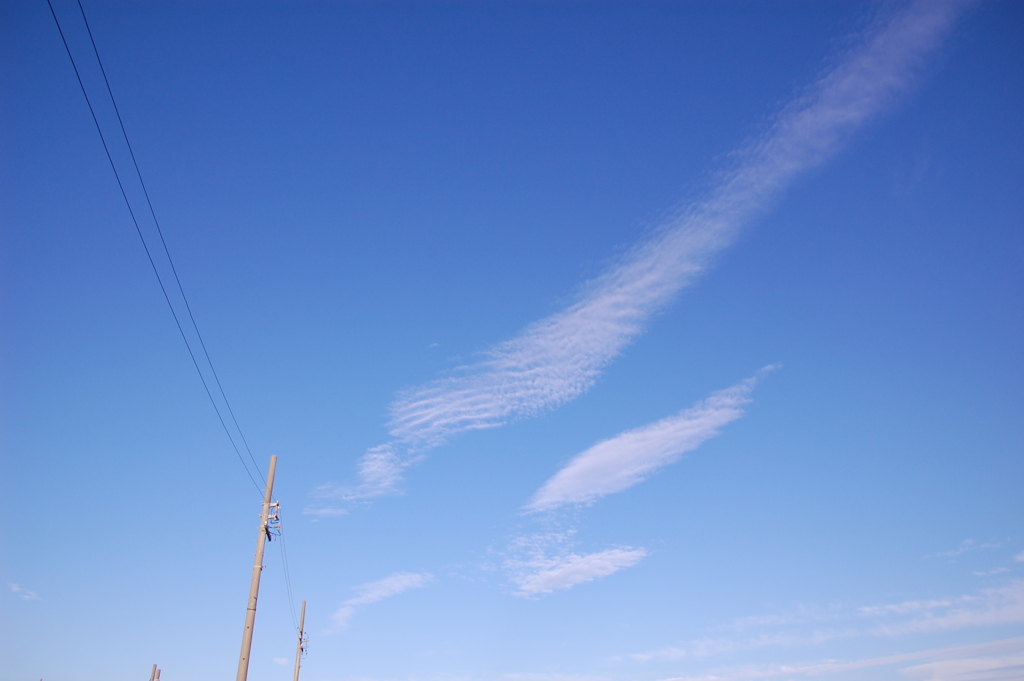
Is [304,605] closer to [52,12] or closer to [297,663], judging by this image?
[297,663]

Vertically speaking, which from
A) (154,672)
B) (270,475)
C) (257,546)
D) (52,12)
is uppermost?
(52,12)

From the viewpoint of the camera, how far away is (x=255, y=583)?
17.2 m

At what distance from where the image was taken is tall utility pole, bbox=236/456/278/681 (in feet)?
53.3

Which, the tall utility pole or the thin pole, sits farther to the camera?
the thin pole

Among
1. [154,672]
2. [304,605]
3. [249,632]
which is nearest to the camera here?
[249,632]

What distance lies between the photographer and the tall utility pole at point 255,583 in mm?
16250

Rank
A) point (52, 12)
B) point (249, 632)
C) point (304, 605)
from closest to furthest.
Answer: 1. point (52, 12)
2. point (249, 632)
3. point (304, 605)

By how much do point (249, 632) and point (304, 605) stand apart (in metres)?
26.0

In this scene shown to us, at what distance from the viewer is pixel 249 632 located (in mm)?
16562

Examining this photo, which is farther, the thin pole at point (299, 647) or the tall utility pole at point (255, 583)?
the thin pole at point (299, 647)

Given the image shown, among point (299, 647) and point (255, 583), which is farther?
point (299, 647)

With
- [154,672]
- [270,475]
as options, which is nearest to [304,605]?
[154,672]

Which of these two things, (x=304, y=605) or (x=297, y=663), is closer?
(x=297, y=663)

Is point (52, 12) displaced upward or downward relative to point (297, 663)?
upward
